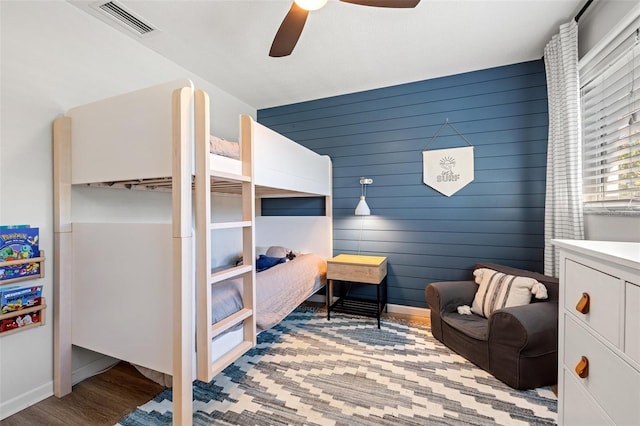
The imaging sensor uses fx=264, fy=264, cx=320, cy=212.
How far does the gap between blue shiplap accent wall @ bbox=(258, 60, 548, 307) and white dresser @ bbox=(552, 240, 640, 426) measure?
1819mm

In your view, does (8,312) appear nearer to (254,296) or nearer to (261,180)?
(254,296)

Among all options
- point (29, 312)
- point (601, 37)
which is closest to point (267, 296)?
point (29, 312)

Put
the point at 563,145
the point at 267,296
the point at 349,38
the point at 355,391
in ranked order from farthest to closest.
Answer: the point at 349,38 < the point at 563,145 < the point at 267,296 < the point at 355,391

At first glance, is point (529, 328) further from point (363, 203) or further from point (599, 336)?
point (363, 203)

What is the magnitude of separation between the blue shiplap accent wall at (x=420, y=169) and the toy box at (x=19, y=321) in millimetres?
2638

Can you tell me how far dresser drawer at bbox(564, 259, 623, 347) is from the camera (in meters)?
0.76

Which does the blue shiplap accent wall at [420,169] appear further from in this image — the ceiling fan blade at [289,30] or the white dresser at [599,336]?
→ the white dresser at [599,336]

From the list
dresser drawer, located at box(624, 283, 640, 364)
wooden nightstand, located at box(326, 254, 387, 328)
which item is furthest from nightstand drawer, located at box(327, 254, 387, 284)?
dresser drawer, located at box(624, 283, 640, 364)

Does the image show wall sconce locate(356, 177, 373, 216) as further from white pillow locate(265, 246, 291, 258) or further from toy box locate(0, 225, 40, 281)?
toy box locate(0, 225, 40, 281)

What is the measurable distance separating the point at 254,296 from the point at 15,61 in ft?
6.65

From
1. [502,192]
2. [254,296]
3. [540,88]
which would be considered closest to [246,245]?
[254,296]

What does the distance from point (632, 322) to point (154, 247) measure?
184cm

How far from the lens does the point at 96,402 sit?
5.43 feet

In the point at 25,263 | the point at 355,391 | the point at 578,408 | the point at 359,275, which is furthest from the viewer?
the point at 359,275
